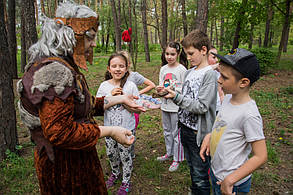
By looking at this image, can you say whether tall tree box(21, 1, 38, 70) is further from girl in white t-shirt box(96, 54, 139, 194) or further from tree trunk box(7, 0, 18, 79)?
tree trunk box(7, 0, 18, 79)

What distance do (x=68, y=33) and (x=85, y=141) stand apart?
2.30 feet

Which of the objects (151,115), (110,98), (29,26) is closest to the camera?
(110,98)

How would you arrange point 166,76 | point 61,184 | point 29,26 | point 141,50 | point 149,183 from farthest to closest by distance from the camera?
point 141,50 → point 29,26 → point 166,76 → point 149,183 → point 61,184

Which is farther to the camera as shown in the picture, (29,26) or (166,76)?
(29,26)

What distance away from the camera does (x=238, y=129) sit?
1.54 metres

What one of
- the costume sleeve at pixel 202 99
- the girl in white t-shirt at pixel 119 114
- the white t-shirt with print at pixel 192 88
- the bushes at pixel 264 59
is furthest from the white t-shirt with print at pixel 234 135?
the bushes at pixel 264 59

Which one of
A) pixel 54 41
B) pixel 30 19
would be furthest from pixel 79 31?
pixel 30 19

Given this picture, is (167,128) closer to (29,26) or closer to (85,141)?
(85,141)

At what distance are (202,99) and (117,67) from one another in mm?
1288

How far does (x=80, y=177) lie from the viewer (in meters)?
1.52

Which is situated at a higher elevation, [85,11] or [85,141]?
[85,11]

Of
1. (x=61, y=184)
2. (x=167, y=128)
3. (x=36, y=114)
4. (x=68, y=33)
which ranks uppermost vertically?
(x=68, y=33)

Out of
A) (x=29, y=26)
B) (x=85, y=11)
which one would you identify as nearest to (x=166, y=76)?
(x=85, y=11)

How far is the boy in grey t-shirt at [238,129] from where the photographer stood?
1.41 meters
